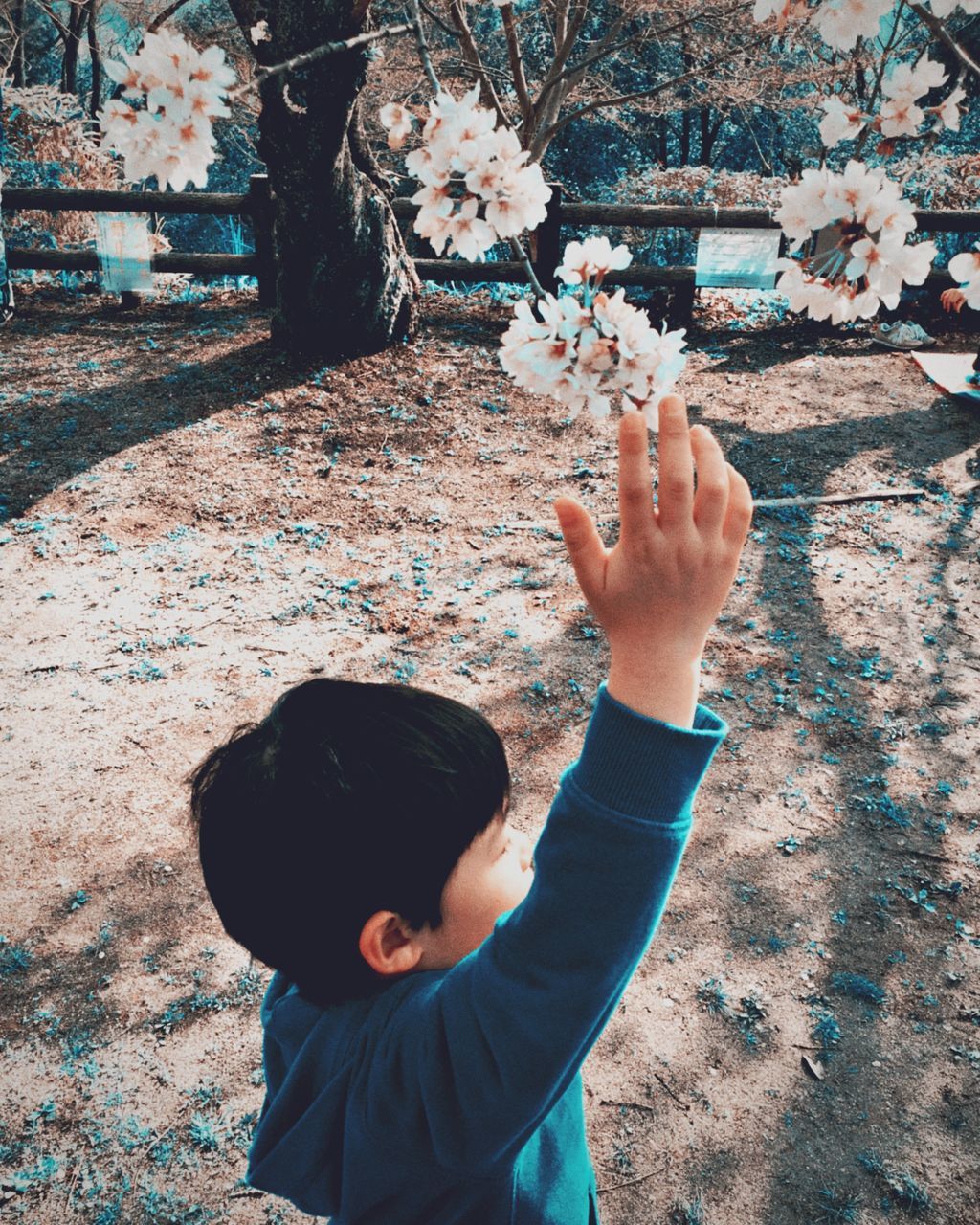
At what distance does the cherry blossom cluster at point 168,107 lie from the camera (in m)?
1.71

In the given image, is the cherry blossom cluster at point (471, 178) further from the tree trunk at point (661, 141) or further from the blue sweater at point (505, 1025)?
the tree trunk at point (661, 141)

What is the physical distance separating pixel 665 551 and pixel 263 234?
7.99 meters

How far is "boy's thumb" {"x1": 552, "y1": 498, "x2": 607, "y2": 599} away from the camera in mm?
851

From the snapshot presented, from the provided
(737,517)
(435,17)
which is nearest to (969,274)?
(737,517)

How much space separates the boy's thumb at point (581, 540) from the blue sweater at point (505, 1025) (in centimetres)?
13

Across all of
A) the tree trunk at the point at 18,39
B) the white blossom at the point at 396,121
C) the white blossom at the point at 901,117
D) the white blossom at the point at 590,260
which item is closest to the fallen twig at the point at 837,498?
the white blossom at the point at 901,117

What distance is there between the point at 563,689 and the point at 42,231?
9654 mm

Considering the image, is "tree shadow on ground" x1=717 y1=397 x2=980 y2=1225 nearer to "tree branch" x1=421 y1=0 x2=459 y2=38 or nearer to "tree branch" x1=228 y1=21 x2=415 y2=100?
"tree branch" x1=228 y1=21 x2=415 y2=100

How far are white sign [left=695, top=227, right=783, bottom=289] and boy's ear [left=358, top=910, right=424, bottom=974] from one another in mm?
7972

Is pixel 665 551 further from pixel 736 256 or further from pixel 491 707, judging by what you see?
pixel 736 256

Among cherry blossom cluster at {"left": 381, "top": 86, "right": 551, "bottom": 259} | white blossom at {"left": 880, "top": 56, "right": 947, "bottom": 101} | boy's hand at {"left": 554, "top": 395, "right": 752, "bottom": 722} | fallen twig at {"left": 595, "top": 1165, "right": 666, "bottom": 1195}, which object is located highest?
white blossom at {"left": 880, "top": 56, "right": 947, "bottom": 101}

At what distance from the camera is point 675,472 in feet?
2.66

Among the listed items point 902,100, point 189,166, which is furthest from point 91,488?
point 902,100

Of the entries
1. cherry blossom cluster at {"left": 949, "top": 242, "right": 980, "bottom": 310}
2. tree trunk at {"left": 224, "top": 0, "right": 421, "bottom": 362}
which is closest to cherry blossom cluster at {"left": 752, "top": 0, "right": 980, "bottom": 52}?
cherry blossom cluster at {"left": 949, "top": 242, "right": 980, "bottom": 310}
